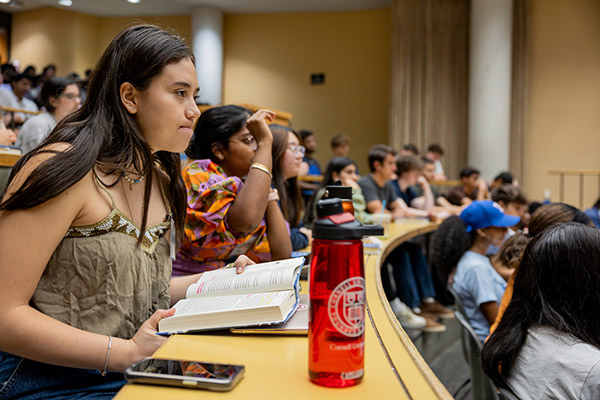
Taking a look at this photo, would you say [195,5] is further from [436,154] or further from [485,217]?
[485,217]

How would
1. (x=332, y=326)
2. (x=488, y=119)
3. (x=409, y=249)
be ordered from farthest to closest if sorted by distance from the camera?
1. (x=488, y=119)
2. (x=409, y=249)
3. (x=332, y=326)

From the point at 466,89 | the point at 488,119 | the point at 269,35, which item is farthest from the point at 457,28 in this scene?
the point at 269,35

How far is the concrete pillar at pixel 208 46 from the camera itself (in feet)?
30.9

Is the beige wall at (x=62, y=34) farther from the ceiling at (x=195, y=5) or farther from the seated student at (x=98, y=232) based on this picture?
the seated student at (x=98, y=232)

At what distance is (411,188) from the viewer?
214 inches

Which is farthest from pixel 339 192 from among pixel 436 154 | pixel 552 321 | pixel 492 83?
pixel 492 83

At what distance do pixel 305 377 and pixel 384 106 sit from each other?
9342 millimetres

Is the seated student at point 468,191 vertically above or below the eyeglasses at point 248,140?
below

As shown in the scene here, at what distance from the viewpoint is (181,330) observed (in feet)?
3.33

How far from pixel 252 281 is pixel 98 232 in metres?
0.32

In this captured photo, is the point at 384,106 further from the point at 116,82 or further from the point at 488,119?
the point at 116,82

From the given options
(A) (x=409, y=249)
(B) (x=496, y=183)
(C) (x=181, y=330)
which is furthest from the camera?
(B) (x=496, y=183)

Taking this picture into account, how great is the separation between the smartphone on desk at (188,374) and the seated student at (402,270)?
3054 millimetres

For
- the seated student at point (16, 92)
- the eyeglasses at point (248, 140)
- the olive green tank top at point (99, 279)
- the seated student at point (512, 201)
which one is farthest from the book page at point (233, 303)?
the seated student at point (16, 92)
